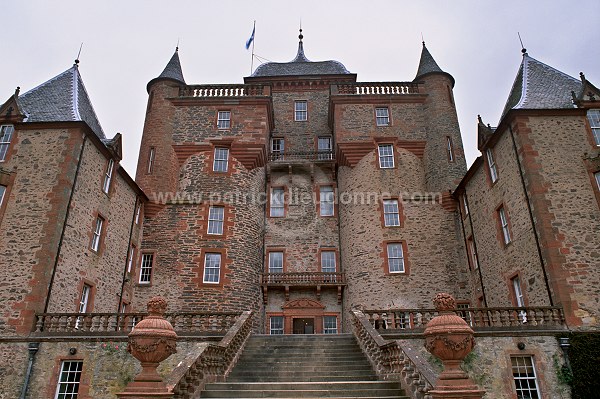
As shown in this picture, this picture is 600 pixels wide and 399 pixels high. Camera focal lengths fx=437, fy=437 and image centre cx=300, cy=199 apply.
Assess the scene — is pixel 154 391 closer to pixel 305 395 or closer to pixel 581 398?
pixel 305 395

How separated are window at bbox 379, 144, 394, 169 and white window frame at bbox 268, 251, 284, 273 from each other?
717 centimetres

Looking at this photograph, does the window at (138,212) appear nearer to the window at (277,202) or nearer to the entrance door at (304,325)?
the window at (277,202)

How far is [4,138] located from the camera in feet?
54.4

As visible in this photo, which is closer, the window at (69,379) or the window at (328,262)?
the window at (69,379)

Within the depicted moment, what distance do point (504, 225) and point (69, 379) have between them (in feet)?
53.4

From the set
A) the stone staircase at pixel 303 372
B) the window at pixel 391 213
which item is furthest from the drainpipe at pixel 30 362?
the window at pixel 391 213

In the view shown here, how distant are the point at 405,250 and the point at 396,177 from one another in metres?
4.00

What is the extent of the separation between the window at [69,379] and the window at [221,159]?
1198 centimetres

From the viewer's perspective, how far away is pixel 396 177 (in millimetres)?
23000

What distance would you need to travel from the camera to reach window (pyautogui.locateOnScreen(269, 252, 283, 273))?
74.8 feet

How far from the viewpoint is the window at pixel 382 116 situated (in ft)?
80.7

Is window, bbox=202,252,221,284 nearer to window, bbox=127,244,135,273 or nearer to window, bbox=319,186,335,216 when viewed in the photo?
window, bbox=127,244,135,273

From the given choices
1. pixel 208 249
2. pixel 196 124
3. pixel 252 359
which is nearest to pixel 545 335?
pixel 252 359

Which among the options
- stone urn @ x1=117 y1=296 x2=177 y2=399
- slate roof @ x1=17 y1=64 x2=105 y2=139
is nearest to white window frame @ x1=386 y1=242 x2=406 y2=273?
slate roof @ x1=17 y1=64 x2=105 y2=139
